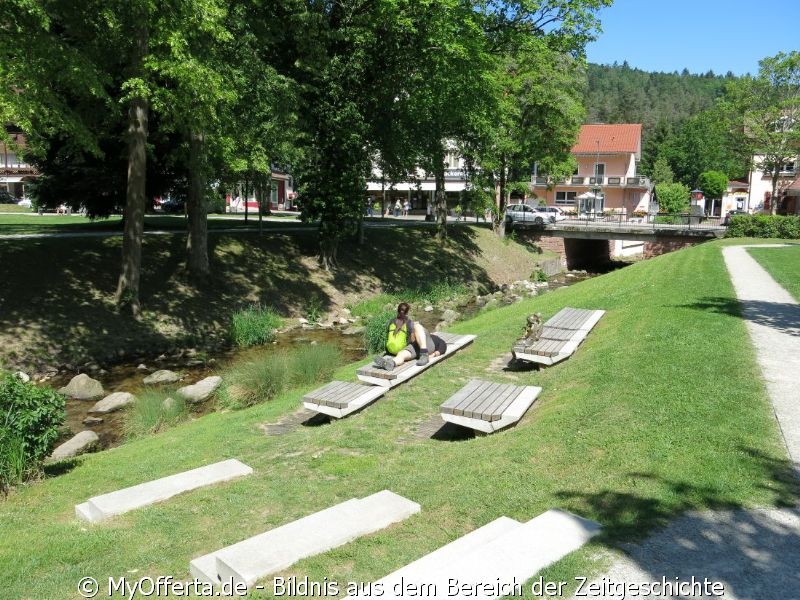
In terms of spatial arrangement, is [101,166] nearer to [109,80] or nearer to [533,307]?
[109,80]

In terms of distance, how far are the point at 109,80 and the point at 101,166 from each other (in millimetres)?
9043

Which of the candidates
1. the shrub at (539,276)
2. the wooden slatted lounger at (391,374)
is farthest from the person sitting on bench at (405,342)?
the shrub at (539,276)

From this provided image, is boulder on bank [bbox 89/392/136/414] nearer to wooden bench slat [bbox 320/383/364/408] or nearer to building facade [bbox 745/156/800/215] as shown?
wooden bench slat [bbox 320/383/364/408]

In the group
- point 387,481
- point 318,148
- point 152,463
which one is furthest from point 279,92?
point 387,481

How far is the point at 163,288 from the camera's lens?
20.4 m

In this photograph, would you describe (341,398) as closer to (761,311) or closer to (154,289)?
(761,311)

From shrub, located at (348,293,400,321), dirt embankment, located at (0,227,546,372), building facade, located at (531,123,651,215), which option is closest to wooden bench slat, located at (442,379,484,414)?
dirt embankment, located at (0,227,546,372)

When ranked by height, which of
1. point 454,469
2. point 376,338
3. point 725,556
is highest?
point 725,556

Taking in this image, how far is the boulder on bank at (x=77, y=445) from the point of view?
984cm

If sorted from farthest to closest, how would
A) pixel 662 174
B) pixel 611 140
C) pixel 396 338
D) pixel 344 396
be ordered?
1. pixel 662 174
2. pixel 611 140
3. pixel 396 338
4. pixel 344 396

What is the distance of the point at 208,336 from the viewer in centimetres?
1903

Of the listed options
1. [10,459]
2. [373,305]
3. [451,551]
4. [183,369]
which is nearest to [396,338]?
[10,459]

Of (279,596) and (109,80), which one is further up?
(109,80)

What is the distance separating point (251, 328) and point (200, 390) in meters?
6.26
